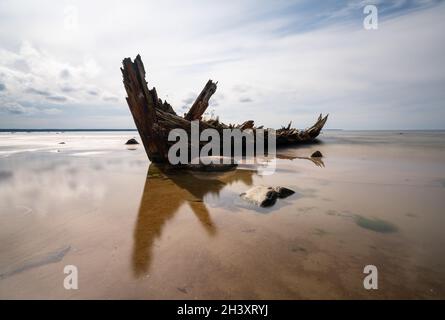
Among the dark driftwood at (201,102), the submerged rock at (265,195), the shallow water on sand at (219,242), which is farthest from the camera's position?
the dark driftwood at (201,102)

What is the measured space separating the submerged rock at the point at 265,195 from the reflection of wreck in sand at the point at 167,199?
0.92 m

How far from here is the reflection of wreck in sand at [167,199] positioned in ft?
9.80

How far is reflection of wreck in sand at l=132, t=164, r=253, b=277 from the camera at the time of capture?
299 cm

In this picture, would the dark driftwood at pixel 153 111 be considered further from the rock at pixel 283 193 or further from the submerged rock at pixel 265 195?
the rock at pixel 283 193

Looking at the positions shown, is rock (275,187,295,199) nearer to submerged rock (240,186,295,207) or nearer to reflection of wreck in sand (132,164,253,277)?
submerged rock (240,186,295,207)

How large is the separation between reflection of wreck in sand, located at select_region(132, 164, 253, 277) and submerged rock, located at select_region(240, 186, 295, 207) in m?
0.92

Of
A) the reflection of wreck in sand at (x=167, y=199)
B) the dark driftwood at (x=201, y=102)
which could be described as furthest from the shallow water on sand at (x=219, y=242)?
the dark driftwood at (x=201, y=102)

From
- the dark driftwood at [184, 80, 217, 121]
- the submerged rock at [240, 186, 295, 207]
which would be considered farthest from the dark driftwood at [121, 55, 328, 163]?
the submerged rock at [240, 186, 295, 207]

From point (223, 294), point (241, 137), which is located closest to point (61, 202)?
point (223, 294)

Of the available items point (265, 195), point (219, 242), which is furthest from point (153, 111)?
point (219, 242)

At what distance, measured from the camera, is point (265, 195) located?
15.2 feet

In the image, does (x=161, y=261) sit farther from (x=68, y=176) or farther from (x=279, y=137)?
(x=279, y=137)

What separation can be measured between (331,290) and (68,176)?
297 inches
